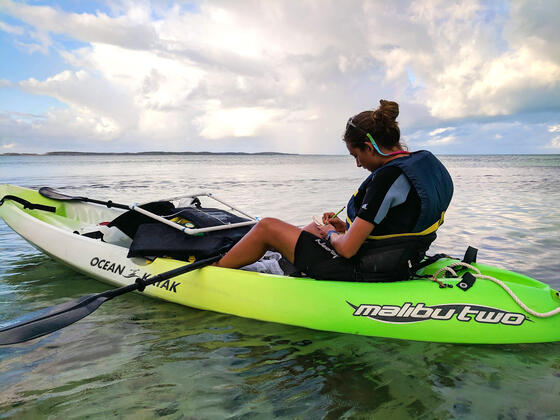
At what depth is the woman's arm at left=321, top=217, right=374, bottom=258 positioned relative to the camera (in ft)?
9.59

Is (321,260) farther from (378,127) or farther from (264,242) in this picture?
(378,127)

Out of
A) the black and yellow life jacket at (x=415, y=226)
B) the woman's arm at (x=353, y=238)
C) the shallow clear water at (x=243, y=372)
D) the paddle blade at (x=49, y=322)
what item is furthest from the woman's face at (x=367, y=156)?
the paddle blade at (x=49, y=322)

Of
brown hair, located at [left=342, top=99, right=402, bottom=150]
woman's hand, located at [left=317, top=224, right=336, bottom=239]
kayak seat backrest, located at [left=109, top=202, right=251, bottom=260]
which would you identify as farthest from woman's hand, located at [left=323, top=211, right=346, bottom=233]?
kayak seat backrest, located at [left=109, top=202, right=251, bottom=260]

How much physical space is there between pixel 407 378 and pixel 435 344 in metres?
0.55

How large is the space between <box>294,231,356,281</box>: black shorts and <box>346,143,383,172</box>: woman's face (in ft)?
2.37

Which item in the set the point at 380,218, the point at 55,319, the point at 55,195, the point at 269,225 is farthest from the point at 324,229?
the point at 55,195

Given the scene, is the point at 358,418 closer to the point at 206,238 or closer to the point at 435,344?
the point at 435,344

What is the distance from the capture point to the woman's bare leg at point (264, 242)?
135 inches

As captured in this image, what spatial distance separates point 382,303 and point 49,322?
2562 mm

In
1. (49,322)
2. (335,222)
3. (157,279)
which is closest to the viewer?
(49,322)

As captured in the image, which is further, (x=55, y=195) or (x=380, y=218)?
(x=55, y=195)

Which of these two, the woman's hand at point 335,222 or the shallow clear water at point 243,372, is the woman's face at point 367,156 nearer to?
the woman's hand at point 335,222

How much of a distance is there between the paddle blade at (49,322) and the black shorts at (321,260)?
1.70 meters

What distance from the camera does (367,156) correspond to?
3047 millimetres
